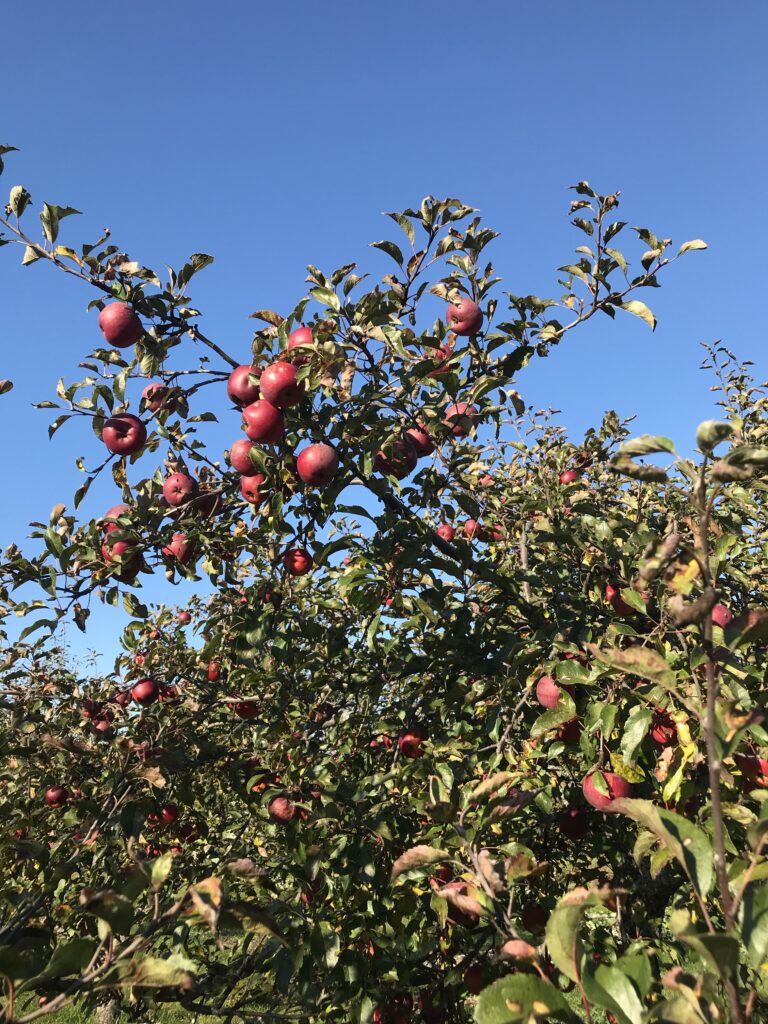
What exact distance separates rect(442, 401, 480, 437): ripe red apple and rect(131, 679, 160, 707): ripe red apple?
9.98 ft

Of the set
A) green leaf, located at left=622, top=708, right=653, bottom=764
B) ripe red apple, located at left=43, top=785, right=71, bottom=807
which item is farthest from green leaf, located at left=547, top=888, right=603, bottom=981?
ripe red apple, located at left=43, top=785, right=71, bottom=807

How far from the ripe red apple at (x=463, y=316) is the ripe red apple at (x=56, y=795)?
13.3ft

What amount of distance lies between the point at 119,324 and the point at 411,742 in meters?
2.62

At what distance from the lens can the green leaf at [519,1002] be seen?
1029mm

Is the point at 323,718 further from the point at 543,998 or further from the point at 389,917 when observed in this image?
the point at 543,998

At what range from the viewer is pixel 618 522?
2.74m

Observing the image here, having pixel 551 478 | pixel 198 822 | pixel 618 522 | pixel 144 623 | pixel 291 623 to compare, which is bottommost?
pixel 198 822

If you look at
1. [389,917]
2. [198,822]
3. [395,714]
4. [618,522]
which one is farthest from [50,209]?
[198,822]

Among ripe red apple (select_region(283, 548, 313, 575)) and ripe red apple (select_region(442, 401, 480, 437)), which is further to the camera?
ripe red apple (select_region(283, 548, 313, 575))

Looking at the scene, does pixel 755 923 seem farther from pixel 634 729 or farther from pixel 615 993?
pixel 634 729

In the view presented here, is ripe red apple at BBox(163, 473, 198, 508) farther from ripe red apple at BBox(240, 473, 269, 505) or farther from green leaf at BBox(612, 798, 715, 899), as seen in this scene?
green leaf at BBox(612, 798, 715, 899)

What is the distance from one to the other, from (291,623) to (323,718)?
673 mm

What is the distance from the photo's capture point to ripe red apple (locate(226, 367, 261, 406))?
2896mm

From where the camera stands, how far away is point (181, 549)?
3.18 meters
